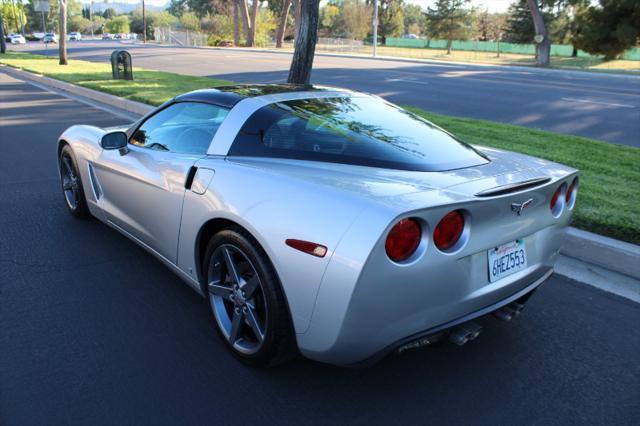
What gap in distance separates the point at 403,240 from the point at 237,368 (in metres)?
1.22

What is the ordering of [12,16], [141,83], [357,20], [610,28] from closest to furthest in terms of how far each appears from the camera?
[141,83] → [610,28] → [357,20] → [12,16]

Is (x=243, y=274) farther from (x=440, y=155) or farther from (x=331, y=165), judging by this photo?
(x=440, y=155)

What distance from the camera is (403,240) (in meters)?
2.31

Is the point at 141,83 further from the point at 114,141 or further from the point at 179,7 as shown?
the point at 179,7

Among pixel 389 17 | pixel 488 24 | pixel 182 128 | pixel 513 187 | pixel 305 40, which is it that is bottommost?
pixel 513 187

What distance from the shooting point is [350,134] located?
3156 mm

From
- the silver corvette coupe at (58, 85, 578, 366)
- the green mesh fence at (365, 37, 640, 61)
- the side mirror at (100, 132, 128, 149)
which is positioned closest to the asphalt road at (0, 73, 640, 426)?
the silver corvette coupe at (58, 85, 578, 366)

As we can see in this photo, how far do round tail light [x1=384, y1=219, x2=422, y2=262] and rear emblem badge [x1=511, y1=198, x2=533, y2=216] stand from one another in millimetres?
600

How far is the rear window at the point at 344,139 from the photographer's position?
2982 mm

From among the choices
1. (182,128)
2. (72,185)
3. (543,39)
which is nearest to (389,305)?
(182,128)

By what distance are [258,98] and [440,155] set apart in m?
1.18

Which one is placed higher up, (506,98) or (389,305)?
(506,98)

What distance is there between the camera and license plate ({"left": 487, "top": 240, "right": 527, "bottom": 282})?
2.62m

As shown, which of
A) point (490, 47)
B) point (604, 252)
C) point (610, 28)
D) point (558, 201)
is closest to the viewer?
point (558, 201)
